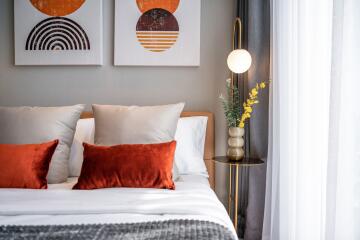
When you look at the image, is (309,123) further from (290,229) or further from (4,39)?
(4,39)

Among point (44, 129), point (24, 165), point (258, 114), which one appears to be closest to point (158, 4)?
point (258, 114)

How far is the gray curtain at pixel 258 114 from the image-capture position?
2.89 m

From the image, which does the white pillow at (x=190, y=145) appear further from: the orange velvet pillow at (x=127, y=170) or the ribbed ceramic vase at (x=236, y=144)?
the orange velvet pillow at (x=127, y=170)

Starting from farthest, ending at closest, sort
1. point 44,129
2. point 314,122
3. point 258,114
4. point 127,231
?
point 258,114 < point 44,129 < point 314,122 < point 127,231

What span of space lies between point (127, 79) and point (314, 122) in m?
1.67

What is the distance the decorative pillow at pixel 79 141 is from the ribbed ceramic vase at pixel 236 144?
0.97 metres

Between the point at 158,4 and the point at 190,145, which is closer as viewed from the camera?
the point at 190,145

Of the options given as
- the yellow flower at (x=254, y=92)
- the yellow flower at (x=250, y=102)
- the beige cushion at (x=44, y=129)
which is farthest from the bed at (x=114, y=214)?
the yellow flower at (x=254, y=92)

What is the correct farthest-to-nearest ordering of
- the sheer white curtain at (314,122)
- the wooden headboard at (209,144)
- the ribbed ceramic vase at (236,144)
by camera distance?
the wooden headboard at (209,144) → the ribbed ceramic vase at (236,144) → the sheer white curtain at (314,122)

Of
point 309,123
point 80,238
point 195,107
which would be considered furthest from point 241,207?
point 80,238

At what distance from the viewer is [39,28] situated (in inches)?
125

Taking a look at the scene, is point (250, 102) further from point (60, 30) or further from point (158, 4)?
point (60, 30)

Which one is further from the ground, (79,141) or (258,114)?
(258,114)

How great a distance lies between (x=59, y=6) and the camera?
3.17 meters
